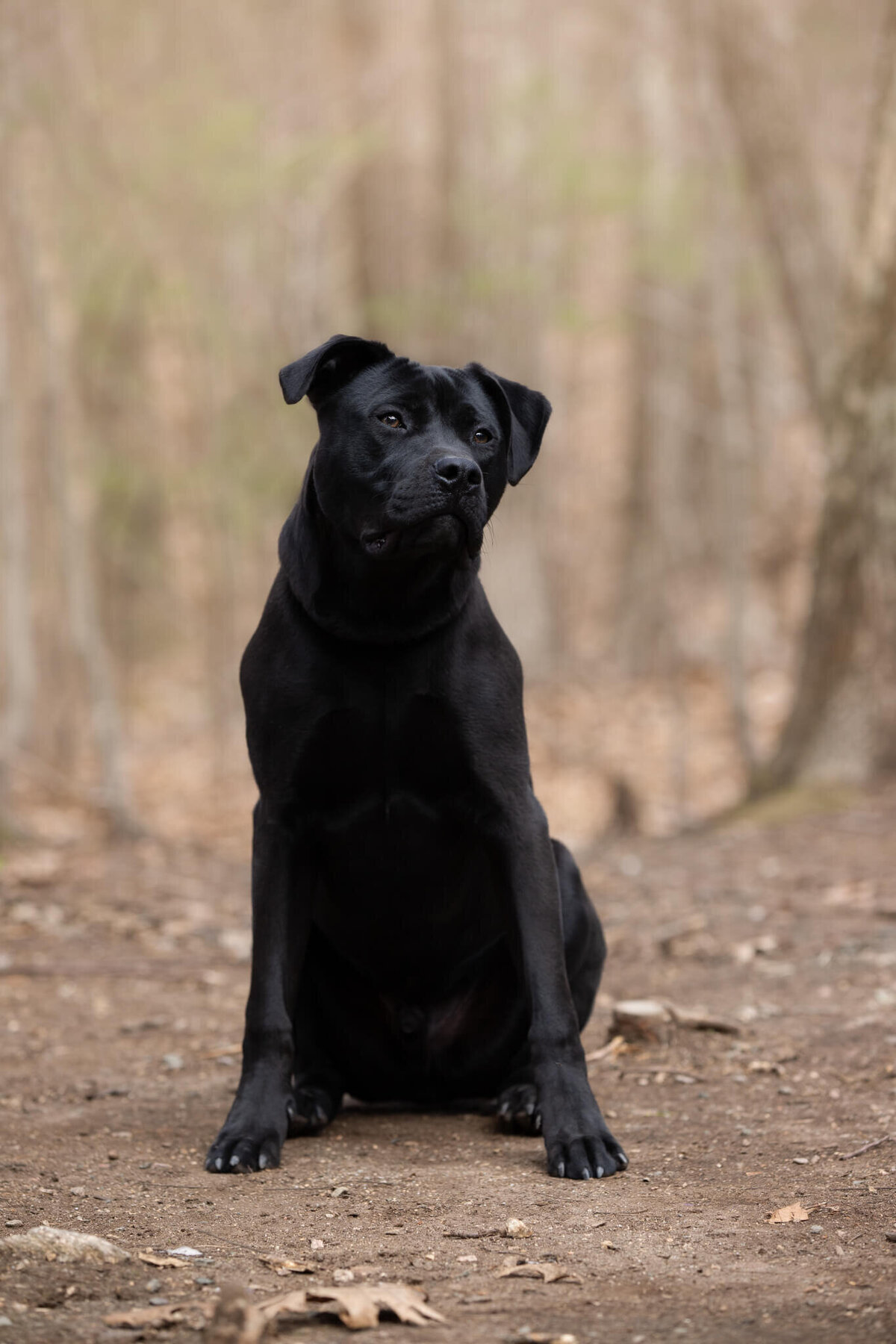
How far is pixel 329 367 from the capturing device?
10.9 ft

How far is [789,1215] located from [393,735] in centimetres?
130

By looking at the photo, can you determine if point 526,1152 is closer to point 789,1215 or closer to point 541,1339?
point 789,1215

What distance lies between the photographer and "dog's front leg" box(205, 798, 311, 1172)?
313 cm

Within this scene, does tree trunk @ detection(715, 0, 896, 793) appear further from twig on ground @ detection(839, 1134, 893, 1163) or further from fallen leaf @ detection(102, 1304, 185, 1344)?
fallen leaf @ detection(102, 1304, 185, 1344)

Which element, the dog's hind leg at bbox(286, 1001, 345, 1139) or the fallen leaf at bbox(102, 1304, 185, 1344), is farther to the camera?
the dog's hind leg at bbox(286, 1001, 345, 1139)

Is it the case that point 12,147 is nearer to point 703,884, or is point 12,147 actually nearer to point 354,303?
point 703,884

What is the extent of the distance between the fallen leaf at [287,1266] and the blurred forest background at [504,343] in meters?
5.84

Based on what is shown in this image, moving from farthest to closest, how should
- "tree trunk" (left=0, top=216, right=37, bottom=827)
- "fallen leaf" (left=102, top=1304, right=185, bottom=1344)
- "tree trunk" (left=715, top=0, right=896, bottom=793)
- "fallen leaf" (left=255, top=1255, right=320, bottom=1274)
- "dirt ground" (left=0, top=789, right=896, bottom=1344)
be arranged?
1. "tree trunk" (left=0, top=216, right=37, bottom=827)
2. "tree trunk" (left=715, top=0, right=896, bottom=793)
3. "fallen leaf" (left=255, top=1255, right=320, bottom=1274)
4. "dirt ground" (left=0, top=789, right=896, bottom=1344)
5. "fallen leaf" (left=102, top=1304, right=185, bottom=1344)

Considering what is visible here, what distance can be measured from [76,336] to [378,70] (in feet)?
14.8

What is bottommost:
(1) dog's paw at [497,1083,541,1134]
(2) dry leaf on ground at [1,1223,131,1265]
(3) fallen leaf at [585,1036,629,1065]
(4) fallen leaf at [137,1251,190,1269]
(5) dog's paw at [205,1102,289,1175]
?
(4) fallen leaf at [137,1251,190,1269]

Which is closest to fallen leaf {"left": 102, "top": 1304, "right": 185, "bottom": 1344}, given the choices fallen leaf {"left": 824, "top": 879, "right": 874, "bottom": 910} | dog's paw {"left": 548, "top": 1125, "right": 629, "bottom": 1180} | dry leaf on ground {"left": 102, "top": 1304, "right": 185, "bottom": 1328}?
dry leaf on ground {"left": 102, "top": 1304, "right": 185, "bottom": 1328}

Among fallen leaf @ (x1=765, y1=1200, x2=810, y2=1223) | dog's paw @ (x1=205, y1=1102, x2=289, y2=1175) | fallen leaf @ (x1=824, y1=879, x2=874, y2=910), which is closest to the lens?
fallen leaf @ (x1=765, y1=1200, x2=810, y2=1223)

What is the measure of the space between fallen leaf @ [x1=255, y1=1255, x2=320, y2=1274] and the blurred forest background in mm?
5844

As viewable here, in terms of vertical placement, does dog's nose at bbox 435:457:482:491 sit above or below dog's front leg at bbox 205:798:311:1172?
above
